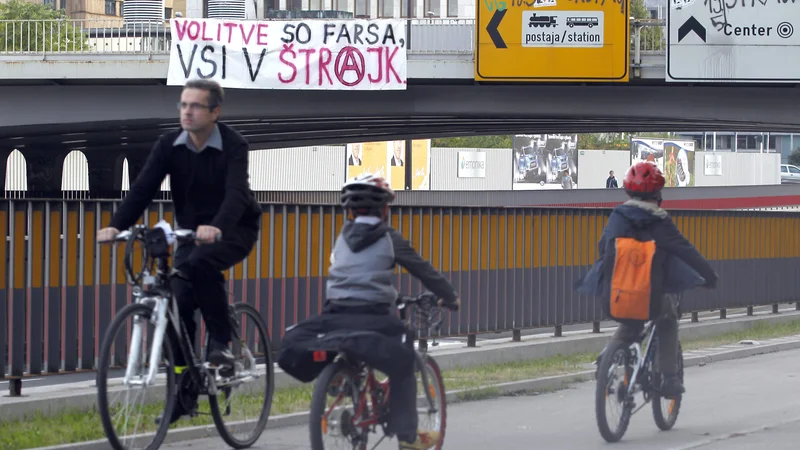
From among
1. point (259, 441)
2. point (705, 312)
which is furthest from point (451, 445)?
point (705, 312)

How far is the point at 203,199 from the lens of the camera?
6492 mm

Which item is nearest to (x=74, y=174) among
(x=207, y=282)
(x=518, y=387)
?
(x=518, y=387)

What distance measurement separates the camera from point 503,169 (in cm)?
7219

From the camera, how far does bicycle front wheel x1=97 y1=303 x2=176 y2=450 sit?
19.2 ft

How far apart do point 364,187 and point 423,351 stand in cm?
91

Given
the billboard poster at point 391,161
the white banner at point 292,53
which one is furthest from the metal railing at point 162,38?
the billboard poster at point 391,161

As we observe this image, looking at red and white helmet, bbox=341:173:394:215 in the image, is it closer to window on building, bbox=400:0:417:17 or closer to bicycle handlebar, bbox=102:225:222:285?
bicycle handlebar, bbox=102:225:222:285

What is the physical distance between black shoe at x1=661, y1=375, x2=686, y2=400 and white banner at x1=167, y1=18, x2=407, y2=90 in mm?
20902

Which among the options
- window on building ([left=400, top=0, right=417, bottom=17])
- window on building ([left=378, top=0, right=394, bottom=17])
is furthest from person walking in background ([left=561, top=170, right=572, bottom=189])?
window on building ([left=400, top=0, right=417, bottom=17])

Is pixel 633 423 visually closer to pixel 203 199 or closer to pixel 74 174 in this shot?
pixel 203 199

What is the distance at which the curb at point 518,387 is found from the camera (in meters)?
7.46

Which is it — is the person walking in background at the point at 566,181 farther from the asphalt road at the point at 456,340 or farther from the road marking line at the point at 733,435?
the road marking line at the point at 733,435

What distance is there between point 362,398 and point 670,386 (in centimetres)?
280

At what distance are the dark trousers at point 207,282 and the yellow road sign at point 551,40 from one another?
23.0 meters
